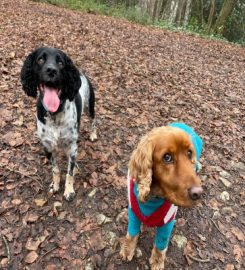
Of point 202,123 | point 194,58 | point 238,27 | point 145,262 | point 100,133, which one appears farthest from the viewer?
point 238,27

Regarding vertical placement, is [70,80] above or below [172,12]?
above

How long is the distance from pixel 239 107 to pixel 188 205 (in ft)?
20.6

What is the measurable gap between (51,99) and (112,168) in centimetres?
183

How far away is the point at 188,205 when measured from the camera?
254 cm

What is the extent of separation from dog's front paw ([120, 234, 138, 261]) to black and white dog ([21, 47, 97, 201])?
3.70ft

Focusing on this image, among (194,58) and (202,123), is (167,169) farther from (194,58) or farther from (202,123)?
(194,58)

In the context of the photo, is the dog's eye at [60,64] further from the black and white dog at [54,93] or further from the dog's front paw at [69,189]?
the dog's front paw at [69,189]

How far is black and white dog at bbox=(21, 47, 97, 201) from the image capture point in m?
3.79

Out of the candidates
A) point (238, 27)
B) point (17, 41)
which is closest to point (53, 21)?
point (17, 41)

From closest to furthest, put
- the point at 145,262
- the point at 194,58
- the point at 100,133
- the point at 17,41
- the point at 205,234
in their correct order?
1. the point at 145,262
2. the point at 205,234
3. the point at 100,133
4. the point at 17,41
5. the point at 194,58

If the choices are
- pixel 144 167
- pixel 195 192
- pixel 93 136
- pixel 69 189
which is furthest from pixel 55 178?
pixel 195 192

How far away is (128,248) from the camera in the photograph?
381cm

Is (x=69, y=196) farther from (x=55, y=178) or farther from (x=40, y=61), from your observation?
(x=40, y=61)

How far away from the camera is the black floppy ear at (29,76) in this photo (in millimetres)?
3953
